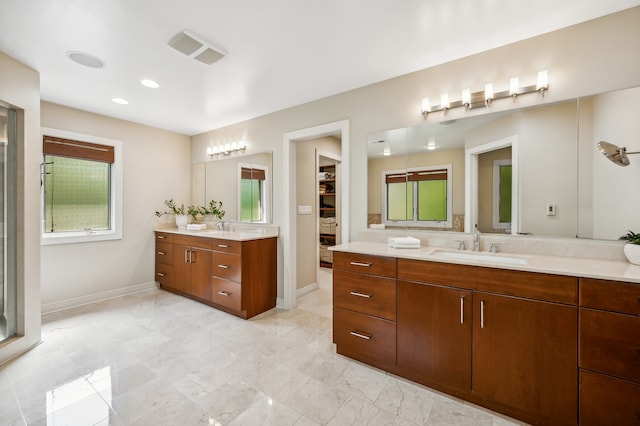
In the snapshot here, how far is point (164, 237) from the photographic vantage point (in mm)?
3947

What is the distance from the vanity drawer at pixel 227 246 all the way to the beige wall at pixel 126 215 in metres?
1.63

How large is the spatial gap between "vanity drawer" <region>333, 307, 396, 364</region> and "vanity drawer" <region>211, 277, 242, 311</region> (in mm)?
1259

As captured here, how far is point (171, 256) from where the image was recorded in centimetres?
383

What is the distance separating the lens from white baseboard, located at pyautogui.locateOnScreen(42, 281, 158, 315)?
3.19 metres

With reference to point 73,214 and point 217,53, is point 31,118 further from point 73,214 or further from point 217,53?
point 217,53

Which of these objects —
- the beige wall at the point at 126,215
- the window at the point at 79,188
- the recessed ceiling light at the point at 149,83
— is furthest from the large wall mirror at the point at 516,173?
the window at the point at 79,188

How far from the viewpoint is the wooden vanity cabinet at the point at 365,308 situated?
198cm

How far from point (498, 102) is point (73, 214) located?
494 cm

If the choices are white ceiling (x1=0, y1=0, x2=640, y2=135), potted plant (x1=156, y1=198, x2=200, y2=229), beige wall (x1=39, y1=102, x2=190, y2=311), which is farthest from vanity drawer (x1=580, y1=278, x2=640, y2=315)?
beige wall (x1=39, y1=102, x2=190, y2=311)

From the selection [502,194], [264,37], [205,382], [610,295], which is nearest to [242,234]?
[205,382]

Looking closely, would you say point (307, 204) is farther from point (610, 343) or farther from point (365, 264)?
point (610, 343)

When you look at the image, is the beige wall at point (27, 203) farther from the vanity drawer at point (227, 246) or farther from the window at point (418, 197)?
the window at point (418, 197)

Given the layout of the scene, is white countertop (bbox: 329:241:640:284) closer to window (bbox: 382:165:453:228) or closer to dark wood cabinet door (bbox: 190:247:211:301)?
window (bbox: 382:165:453:228)

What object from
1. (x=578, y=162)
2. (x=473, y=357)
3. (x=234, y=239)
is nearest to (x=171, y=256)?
(x=234, y=239)
